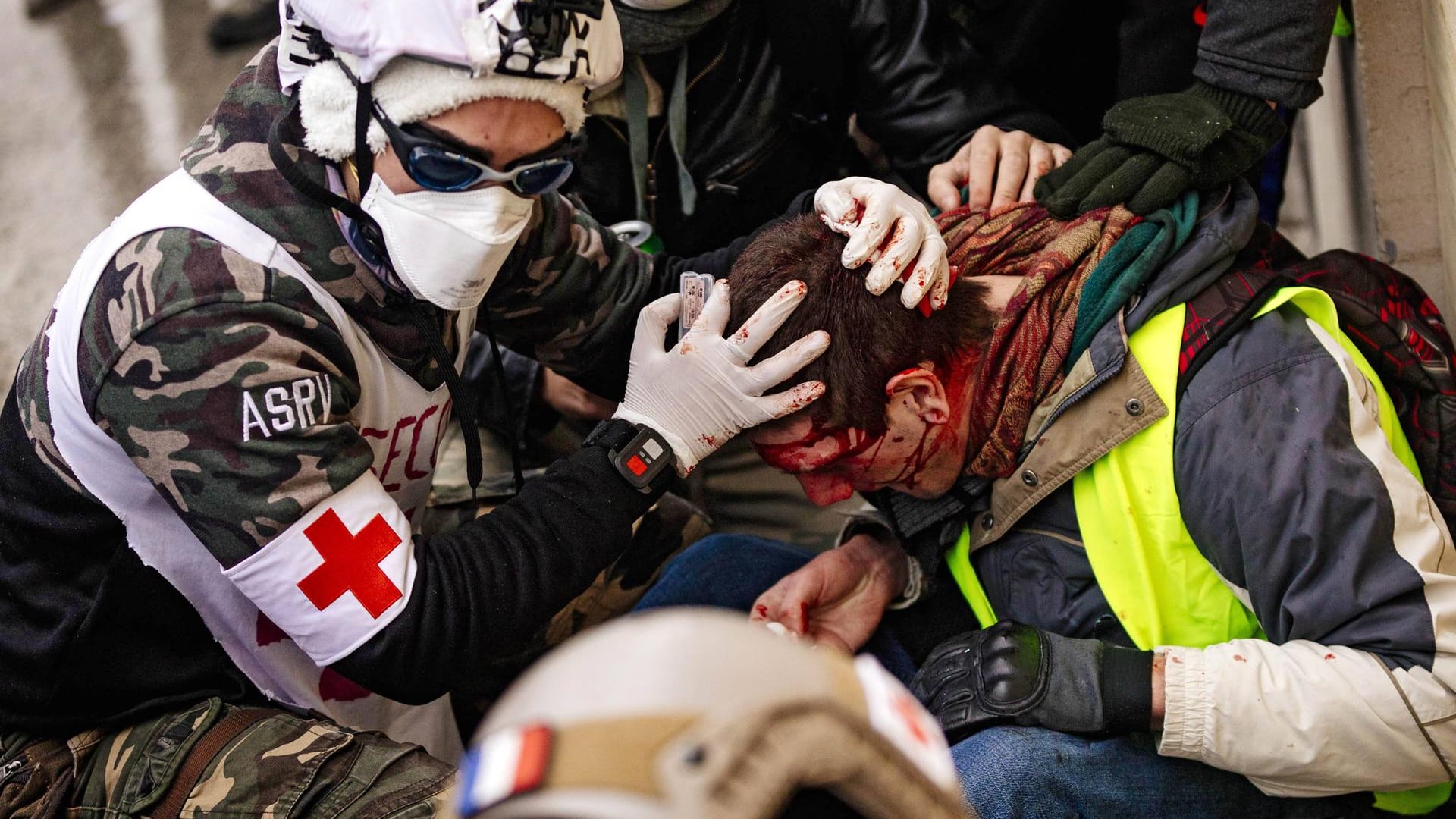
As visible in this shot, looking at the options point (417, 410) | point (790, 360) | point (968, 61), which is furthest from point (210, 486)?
point (968, 61)

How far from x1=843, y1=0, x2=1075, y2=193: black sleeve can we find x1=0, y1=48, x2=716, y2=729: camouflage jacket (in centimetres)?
85

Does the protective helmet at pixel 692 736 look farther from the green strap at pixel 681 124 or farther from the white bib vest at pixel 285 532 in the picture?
the green strap at pixel 681 124

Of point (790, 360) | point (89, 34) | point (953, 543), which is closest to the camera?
point (790, 360)

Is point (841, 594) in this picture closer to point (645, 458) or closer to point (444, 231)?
point (645, 458)

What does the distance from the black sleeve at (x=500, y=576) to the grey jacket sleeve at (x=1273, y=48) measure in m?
1.18

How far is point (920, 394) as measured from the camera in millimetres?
1786

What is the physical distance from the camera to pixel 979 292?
1.82 metres

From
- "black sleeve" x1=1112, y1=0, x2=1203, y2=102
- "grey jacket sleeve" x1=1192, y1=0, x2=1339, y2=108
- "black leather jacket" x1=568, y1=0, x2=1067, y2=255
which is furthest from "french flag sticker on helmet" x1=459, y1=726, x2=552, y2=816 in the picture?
"black sleeve" x1=1112, y1=0, x2=1203, y2=102

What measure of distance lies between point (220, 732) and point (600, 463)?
69cm

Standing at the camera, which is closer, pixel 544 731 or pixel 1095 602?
pixel 544 731

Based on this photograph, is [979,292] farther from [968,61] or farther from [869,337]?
[968,61]

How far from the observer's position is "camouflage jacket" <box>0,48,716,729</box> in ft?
4.93

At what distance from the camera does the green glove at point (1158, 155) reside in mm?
1810

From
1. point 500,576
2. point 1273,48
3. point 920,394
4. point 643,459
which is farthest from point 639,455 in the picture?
point 1273,48
